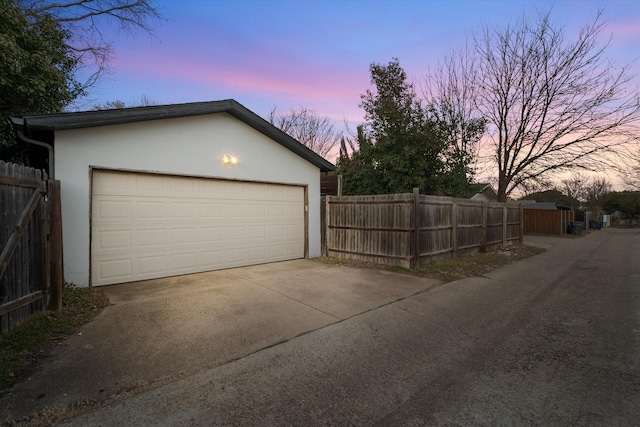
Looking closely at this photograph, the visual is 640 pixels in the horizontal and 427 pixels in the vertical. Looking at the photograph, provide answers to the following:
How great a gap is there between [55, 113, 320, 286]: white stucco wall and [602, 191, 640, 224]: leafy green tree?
2016 inches

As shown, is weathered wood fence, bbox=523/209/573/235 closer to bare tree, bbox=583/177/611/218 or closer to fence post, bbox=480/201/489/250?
fence post, bbox=480/201/489/250

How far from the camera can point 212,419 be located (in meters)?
2.23

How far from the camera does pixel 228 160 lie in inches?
295

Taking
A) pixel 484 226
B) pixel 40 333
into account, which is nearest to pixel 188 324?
Result: pixel 40 333

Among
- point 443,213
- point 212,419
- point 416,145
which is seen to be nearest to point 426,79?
point 416,145

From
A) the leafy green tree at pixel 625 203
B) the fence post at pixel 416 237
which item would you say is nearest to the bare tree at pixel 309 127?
the fence post at pixel 416 237

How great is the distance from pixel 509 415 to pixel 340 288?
3867 millimetres

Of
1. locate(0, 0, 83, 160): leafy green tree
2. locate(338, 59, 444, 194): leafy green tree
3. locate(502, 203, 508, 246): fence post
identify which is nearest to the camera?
locate(0, 0, 83, 160): leafy green tree

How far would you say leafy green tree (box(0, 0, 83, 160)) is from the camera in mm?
5363

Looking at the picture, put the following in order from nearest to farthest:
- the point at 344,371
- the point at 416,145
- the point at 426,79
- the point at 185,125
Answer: the point at 344,371, the point at 185,125, the point at 416,145, the point at 426,79

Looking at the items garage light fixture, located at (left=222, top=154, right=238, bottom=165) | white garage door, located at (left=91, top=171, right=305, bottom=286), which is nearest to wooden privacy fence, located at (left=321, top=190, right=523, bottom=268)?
white garage door, located at (left=91, top=171, right=305, bottom=286)

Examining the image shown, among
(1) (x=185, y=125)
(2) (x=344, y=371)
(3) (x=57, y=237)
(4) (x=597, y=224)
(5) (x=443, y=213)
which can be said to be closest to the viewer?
(2) (x=344, y=371)

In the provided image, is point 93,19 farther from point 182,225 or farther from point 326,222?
point 326,222

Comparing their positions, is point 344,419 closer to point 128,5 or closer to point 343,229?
point 343,229
